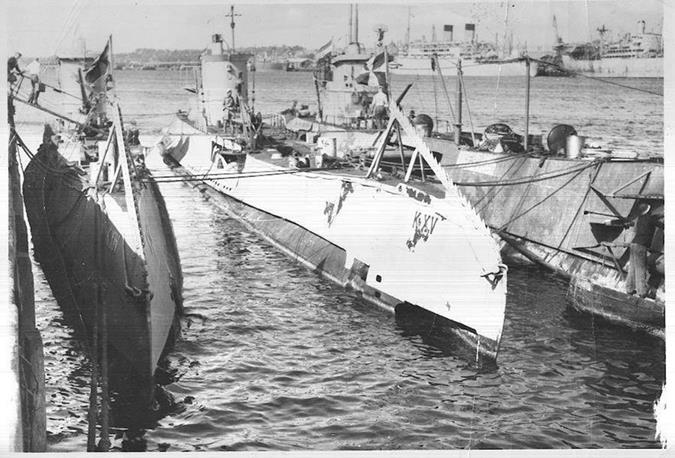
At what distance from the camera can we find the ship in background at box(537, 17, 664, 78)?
1938cm

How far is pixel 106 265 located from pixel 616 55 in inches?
749

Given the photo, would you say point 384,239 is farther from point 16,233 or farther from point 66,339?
point 16,233

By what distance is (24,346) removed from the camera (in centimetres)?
1187

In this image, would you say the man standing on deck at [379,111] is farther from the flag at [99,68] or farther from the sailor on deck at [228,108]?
the flag at [99,68]

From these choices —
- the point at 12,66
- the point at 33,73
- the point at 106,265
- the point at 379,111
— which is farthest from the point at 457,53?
the point at 12,66

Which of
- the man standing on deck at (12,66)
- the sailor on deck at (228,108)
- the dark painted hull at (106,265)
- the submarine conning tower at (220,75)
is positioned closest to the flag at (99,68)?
the man standing on deck at (12,66)

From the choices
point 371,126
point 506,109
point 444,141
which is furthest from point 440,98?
point 444,141

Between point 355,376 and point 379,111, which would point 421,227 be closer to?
point 355,376

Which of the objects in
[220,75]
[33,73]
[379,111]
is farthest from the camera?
[220,75]

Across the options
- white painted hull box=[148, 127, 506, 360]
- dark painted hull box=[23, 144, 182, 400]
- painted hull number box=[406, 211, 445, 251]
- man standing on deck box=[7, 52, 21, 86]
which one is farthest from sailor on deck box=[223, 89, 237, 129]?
man standing on deck box=[7, 52, 21, 86]

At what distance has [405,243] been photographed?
20.8 meters

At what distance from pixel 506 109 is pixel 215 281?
56108 mm

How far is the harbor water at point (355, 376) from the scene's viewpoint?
14.5 m

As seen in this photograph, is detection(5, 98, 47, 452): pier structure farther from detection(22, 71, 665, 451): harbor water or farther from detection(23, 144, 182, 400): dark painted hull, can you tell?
detection(23, 144, 182, 400): dark painted hull
